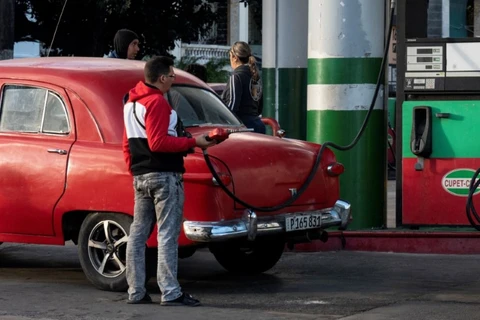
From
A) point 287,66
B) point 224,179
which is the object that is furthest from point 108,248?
point 287,66

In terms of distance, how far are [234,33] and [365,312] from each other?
3867cm

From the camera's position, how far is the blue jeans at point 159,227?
29.1 feet

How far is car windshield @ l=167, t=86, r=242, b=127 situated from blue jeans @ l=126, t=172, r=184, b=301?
1.20m

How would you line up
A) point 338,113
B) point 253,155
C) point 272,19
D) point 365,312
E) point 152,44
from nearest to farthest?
point 365,312
point 253,155
point 338,113
point 272,19
point 152,44

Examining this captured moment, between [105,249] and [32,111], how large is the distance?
53.4 inches

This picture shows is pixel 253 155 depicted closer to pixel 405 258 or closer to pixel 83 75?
pixel 83 75

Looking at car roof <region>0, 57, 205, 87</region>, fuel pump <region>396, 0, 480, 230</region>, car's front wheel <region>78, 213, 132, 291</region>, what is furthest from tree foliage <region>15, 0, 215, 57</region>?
car's front wheel <region>78, 213, 132, 291</region>

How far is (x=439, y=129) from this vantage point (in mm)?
12242

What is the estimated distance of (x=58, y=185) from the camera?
9742mm

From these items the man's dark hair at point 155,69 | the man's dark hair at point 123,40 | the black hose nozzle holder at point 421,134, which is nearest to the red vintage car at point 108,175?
the man's dark hair at point 155,69

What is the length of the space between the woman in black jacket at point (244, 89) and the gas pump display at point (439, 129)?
4.63ft

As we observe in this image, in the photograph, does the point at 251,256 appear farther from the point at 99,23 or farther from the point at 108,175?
the point at 99,23

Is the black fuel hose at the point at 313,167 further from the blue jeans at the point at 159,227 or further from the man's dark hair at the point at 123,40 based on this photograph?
the man's dark hair at the point at 123,40

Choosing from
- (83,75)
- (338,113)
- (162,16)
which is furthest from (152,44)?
(83,75)
